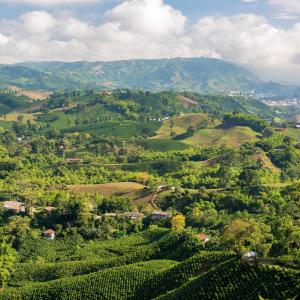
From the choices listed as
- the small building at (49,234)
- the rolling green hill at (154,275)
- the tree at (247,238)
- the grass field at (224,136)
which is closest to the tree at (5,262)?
the rolling green hill at (154,275)

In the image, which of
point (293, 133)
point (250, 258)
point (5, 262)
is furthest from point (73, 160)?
point (250, 258)

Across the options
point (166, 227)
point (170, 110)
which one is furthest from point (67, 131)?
point (166, 227)

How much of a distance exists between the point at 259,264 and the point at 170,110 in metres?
162

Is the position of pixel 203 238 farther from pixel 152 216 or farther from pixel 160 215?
pixel 152 216

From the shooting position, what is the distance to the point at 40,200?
73.6 meters

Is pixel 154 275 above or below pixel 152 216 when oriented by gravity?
above

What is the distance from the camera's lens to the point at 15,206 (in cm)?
7194

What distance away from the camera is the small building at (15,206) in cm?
6969

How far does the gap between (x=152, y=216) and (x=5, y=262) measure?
894 inches

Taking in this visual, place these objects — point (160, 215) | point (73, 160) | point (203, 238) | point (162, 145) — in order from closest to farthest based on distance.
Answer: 1. point (203, 238)
2. point (160, 215)
3. point (73, 160)
4. point (162, 145)

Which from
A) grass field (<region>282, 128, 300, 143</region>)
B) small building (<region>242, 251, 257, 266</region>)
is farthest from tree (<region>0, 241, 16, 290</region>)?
grass field (<region>282, 128, 300, 143</region>)

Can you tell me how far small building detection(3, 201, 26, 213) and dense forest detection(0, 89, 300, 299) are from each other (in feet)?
0.50

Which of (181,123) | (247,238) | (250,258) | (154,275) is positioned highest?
(250,258)

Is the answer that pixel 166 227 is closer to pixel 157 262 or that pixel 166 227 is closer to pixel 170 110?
pixel 157 262
